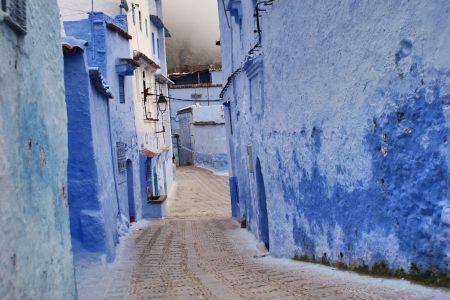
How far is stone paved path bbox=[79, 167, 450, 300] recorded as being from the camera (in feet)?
17.8

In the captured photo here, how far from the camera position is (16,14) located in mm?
3967

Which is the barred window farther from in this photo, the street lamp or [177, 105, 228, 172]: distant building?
[177, 105, 228, 172]: distant building

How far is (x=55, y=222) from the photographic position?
497 centimetres

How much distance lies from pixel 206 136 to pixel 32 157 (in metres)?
30.8

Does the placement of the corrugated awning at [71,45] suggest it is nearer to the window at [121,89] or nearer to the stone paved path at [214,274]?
the stone paved path at [214,274]

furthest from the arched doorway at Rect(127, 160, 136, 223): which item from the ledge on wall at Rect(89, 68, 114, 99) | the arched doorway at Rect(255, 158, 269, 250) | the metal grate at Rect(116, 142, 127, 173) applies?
the ledge on wall at Rect(89, 68, 114, 99)

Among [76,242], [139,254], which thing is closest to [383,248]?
[76,242]

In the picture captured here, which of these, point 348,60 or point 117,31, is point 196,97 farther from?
point 348,60

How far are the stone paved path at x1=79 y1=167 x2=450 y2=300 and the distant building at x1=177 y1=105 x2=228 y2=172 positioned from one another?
60.9 ft

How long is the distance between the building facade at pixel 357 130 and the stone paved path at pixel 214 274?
0.32m

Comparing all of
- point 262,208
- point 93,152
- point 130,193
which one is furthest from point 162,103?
point 93,152

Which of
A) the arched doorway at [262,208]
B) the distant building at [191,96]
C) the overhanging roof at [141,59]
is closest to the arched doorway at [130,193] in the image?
the overhanging roof at [141,59]

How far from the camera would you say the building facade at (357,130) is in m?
4.60

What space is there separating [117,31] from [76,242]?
796 cm
